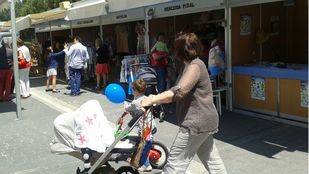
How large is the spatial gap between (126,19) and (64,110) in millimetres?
3827

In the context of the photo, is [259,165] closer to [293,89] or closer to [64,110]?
[293,89]

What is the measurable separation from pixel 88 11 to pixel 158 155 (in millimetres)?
7496

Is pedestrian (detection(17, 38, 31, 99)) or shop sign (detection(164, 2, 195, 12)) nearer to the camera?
shop sign (detection(164, 2, 195, 12))

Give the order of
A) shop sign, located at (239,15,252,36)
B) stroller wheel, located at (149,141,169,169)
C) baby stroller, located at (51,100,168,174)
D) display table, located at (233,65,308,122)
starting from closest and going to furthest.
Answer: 1. baby stroller, located at (51,100,168,174)
2. stroller wheel, located at (149,141,169,169)
3. display table, located at (233,65,308,122)
4. shop sign, located at (239,15,252,36)

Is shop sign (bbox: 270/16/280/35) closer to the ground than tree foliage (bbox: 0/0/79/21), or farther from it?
closer to the ground

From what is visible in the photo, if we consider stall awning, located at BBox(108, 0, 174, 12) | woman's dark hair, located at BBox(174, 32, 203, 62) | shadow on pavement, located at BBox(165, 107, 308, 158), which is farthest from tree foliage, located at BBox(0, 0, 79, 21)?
woman's dark hair, located at BBox(174, 32, 203, 62)

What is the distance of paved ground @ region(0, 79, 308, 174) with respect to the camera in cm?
588

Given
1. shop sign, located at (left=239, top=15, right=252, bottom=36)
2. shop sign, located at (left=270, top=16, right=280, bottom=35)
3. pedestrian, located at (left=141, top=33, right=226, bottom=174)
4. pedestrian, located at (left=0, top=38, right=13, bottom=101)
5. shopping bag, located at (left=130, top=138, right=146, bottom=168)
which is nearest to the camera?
pedestrian, located at (left=141, top=33, right=226, bottom=174)

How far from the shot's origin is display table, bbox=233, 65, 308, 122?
767 centimetres

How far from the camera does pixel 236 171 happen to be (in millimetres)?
5645

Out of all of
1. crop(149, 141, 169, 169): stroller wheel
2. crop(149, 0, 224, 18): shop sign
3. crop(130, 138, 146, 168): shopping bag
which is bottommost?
crop(149, 141, 169, 169): stroller wheel

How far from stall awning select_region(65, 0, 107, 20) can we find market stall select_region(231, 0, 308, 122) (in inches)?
152

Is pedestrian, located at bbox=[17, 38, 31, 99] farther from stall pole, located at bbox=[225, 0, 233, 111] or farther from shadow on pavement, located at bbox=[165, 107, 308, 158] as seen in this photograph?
stall pole, located at bbox=[225, 0, 233, 111]

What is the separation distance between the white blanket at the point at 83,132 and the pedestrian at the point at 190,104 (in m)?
0.79
